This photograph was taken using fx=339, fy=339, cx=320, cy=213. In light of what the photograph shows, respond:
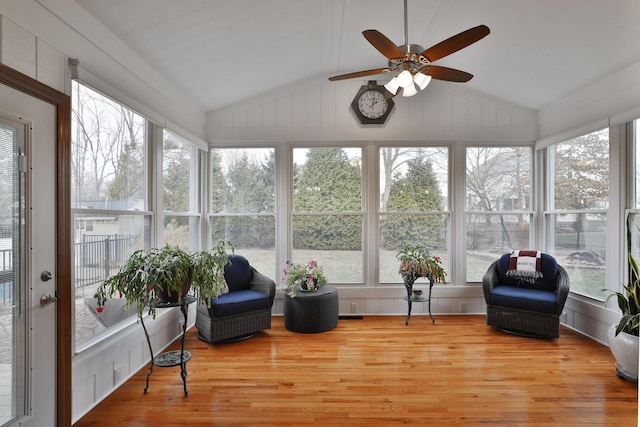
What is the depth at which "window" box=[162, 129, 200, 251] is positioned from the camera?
3641mm

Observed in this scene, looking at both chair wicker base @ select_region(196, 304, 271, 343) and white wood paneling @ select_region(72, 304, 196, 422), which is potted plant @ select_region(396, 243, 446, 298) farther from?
white wood paneling @ select_region(72, 304, 196, 422)

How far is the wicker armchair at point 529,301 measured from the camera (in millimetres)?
3531

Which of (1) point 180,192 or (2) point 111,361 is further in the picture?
(1) point 180,192

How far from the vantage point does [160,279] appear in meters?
2.42

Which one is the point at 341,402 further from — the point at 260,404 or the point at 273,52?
the point at 273,52

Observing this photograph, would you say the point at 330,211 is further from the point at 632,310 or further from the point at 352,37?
the point at 632,310

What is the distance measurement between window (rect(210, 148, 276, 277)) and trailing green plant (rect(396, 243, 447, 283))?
5.62 ft

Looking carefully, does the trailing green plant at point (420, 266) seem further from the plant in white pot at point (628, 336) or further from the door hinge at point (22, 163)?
the door hinge at point (22, 163)

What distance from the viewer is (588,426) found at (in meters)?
2.17

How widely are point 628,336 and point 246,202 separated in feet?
13.3

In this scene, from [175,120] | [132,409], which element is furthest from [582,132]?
[132,409]

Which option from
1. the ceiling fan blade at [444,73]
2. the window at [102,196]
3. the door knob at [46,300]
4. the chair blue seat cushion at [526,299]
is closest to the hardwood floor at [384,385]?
the chair blue seat cushion at [526,299]

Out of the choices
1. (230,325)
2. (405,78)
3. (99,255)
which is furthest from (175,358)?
(405,78)

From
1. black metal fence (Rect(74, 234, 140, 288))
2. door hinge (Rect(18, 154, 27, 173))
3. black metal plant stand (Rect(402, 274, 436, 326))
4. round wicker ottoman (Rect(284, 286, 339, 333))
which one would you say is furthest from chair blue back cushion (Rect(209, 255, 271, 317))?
door hinge (Rect(18, 154, 27, 173))
